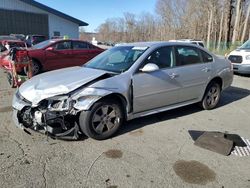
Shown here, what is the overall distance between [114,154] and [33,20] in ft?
101

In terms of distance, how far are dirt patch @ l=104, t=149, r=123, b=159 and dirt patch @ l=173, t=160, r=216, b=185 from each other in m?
0.79

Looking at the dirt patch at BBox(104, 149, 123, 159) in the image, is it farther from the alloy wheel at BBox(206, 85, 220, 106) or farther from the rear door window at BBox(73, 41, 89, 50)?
the rear door window at BBox(73, 41, 89, 50)

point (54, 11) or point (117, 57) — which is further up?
point (54, 11)

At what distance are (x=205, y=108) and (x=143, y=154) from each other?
274cm

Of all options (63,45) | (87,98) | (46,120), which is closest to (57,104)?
(46,120)

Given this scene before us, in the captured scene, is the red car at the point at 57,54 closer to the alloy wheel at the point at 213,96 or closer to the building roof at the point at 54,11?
the alloy wheel at the point at 213,96

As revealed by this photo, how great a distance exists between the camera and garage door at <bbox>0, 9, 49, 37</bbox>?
1145 inches

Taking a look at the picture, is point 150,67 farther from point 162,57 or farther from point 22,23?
point 22,23

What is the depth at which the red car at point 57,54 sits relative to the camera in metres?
9.93

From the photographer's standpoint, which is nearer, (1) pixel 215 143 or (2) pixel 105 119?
(1) pixel 215 143

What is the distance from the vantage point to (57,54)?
10273mm

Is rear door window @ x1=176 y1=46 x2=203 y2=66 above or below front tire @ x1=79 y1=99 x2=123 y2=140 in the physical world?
above

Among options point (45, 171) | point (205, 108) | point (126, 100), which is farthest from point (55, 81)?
point (205, 108)

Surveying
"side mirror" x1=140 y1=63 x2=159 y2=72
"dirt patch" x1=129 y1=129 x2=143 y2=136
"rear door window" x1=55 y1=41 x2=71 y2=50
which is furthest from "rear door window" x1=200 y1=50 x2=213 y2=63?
"rear door window" x1=55 y1=41 x2=71 y2=50
